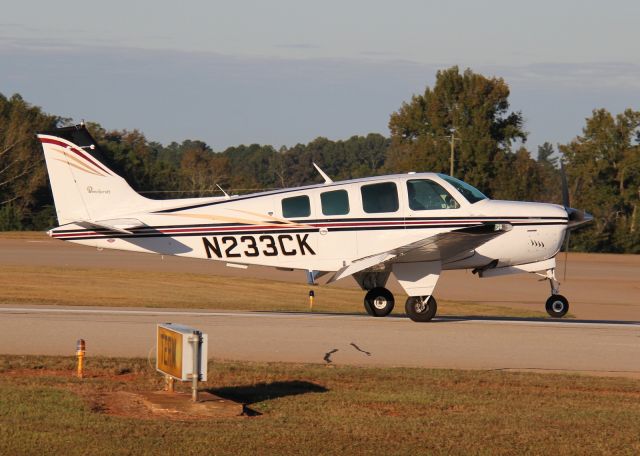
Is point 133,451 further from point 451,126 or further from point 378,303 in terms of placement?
point 451,126

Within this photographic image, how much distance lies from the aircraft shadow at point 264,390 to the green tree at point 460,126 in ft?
183

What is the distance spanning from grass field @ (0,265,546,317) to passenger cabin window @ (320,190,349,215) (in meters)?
8.00

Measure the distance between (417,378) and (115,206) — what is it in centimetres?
758

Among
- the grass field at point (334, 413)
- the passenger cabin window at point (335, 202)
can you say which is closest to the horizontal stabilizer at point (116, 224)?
the passenger cabin window at point (335, 202)

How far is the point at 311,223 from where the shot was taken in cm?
1748

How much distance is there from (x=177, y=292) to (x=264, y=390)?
21011mm

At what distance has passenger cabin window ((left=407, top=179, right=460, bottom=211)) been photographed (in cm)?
1752

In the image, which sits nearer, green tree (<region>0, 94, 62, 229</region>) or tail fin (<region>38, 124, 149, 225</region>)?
tail fin (<region>38, 124, 149, 225</region>)

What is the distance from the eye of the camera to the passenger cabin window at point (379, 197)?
17.4 m

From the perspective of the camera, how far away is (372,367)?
13492 mm

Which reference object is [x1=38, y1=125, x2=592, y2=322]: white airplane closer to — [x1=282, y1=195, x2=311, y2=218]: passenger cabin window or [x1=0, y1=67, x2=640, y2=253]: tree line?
[x1=282, y1=195, x2=311, y2=218]: passenger cabin window

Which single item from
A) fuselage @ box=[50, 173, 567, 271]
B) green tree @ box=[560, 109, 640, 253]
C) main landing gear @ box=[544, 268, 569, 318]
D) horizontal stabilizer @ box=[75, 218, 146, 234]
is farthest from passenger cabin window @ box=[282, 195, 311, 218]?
green tree @ box=[560, 109, 640, 253]

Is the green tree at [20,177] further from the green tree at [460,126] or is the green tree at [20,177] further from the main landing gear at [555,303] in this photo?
the main landing gear at [555,303]

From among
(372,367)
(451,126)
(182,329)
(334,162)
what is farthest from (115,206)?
(334,162)
